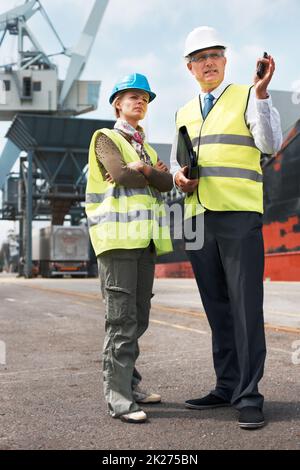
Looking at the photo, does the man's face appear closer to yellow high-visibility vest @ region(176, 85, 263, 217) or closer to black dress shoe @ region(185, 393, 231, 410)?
yellow high-visibility vest @ region(176, 85, 263, 217)

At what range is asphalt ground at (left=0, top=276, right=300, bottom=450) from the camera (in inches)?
113

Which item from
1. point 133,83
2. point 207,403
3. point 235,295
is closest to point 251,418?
point 207,403

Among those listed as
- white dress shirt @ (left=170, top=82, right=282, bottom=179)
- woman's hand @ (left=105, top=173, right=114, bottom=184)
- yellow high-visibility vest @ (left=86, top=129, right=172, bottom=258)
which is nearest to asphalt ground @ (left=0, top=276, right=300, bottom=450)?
yellow high-visibility vest @ (left=86, top=129, right=172, bottom=258)

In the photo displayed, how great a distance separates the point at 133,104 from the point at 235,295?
1.35 metres

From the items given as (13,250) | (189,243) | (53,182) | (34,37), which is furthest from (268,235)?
(13,250)

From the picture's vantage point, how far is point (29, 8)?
69.2m

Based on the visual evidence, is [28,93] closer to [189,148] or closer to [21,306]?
[21,306]

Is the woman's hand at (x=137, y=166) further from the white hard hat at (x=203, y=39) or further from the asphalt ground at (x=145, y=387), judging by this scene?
the asphalt ground at (x=145, y=387)

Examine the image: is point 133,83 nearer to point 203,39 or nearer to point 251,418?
point 203,39

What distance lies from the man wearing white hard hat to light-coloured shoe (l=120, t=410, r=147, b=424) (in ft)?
1.57

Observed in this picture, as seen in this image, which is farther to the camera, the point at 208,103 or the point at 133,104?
the point at 208,103

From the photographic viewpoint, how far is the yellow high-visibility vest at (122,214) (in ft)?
11.2

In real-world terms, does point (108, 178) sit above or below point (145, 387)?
above

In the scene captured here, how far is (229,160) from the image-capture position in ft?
11.5
